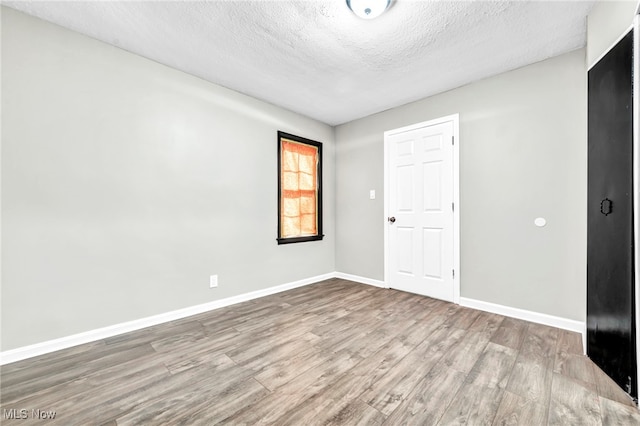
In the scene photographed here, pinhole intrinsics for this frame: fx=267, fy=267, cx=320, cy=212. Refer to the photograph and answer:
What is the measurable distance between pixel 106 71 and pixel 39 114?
63cm

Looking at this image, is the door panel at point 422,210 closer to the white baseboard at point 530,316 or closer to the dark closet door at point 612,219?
the white baseboard at point 530,316

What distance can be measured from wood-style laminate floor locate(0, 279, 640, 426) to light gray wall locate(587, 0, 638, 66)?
2.23m

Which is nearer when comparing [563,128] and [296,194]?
[563,128]

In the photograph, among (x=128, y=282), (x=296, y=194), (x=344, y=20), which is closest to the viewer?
(x=344, y=20)

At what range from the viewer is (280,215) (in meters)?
3.71

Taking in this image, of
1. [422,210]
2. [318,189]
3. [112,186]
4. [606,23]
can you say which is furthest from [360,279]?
[606,23]

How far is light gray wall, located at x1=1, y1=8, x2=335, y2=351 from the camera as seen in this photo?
1.98m

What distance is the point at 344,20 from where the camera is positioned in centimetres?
204

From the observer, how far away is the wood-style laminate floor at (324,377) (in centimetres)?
143

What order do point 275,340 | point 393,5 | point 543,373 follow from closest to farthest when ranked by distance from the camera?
point 543,373 → point 393,5 → point 275,340

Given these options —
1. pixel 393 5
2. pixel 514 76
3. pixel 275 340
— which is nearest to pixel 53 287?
pixel 275 340

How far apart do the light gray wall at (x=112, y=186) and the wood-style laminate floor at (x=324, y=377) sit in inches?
16.8

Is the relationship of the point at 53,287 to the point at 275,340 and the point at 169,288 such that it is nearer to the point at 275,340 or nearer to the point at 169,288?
the point at 169,288

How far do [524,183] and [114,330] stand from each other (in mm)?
4124
